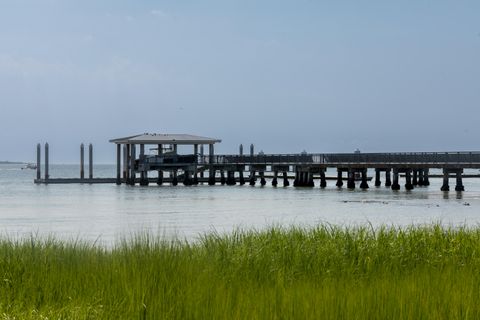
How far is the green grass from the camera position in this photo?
370 inches

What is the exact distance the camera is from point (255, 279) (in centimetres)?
1242

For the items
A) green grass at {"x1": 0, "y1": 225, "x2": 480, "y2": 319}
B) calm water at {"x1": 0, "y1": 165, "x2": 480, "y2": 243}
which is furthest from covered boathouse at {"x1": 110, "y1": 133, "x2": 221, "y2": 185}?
green grass at {"x1": 0, "y1": 225, "x2": 480, "y2": 319}

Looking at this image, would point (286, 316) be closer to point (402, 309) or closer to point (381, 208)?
point (402, 309)

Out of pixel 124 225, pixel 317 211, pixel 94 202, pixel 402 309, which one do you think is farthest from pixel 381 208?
pixel 402 309

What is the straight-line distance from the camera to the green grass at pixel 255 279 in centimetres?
939

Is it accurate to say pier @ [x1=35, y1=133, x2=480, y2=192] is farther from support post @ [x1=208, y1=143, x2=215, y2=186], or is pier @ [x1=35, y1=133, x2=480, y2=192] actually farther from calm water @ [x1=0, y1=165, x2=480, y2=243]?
calm water @ [x1=0, y1=165, x2=480, y2=243]

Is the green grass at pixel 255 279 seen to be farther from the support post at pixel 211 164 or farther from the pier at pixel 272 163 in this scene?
the support post at pixel 211 164

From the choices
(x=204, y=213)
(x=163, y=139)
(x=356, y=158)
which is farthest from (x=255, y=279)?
(x=163, y=139)

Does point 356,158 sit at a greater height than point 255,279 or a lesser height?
greater

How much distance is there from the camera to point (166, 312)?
936cm

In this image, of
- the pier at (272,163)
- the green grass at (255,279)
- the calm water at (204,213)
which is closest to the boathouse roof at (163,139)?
the pier at (272,163)

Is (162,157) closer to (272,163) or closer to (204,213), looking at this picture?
(272,163)

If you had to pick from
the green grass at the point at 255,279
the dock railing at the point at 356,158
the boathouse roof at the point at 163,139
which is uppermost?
the boathouse roof at the point at 163,139

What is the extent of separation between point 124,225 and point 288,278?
2270cm
